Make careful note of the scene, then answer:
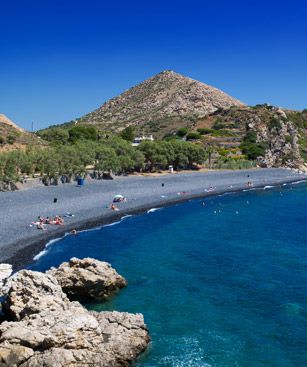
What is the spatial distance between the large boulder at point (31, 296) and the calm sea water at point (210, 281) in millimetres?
4373

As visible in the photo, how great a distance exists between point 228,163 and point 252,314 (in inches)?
3719

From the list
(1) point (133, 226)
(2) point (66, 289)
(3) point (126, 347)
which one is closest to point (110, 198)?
(1) point (133, 226)

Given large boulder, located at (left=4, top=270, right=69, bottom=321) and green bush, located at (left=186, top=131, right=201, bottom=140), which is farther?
green bush, located at (left=186, top=131, right=201, bottom=140)

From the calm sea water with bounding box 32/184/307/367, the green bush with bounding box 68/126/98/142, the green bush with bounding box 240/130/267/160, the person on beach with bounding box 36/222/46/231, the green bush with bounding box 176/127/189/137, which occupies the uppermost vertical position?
the green bush with bounding box 176/127/189/137

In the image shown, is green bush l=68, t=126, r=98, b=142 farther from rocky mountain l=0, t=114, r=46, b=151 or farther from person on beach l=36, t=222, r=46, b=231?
person on beach l=36, t=222, r=46, b=231

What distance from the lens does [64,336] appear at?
20500mm

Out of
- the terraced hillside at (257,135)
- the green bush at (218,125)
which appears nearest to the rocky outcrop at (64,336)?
the terraced hillside at (257,135)

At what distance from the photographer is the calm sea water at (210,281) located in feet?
76.4

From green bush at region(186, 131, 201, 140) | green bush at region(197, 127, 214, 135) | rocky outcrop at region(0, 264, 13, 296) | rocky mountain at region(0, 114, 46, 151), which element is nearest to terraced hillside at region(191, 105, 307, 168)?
green bush at region(197, 127, 214, 135)

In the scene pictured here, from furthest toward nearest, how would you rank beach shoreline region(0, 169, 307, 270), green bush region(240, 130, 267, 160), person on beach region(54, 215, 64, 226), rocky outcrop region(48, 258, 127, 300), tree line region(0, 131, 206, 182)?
green bush region(240, 130, 267, 160), tree line region(0, 131, 206, 182), person on beach region(54, 215, 64, 226), beach shoreline region(0, 169, 307, 270), rocky outcrop region(48, 258, 127, 300)

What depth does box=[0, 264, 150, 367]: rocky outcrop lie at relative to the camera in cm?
1981

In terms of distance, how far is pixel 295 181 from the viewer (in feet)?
365

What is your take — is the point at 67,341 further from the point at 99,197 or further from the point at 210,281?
the point at 99,197

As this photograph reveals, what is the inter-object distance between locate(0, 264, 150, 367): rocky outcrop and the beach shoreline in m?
13.4
